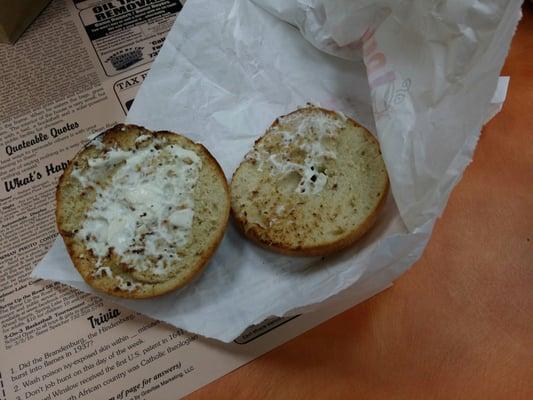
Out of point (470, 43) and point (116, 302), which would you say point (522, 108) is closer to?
point (470, 43)

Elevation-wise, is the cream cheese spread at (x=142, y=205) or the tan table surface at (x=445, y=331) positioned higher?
the cream cheese spread at (x=142, y=205)

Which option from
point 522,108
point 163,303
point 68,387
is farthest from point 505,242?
point 68,387

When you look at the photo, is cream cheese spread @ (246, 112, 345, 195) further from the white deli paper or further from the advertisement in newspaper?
the advertisement in newspaper

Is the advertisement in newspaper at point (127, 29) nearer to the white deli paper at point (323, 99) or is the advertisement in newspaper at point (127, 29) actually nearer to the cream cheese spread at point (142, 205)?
the white deli paper at point (323, 99)

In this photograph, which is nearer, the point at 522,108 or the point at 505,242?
the point at 505,242

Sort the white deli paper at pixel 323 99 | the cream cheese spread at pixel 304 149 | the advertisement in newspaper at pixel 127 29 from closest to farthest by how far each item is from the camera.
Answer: the white deli paper at pixel 323 99
the cream cheese spread at pixel 304 149
the advertisement in newspaper at pixel 127 29

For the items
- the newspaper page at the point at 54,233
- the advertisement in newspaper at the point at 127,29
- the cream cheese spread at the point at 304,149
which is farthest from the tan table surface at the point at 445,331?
the advertisement in newspaper at the point at 127,29
